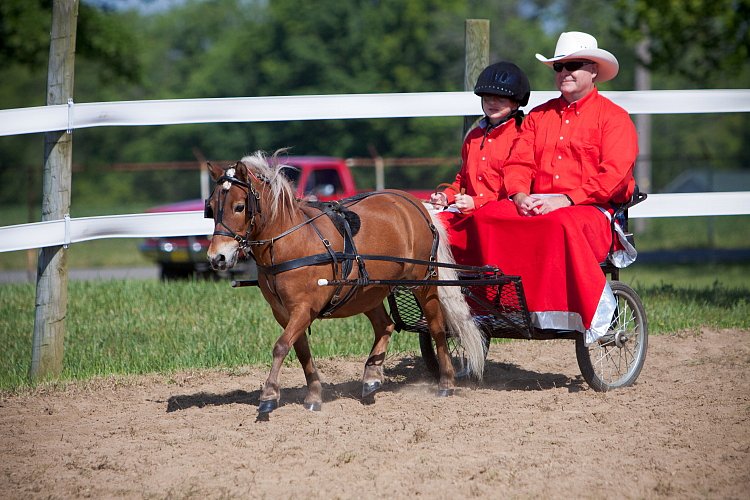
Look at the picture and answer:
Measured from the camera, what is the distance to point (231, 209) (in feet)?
18.1

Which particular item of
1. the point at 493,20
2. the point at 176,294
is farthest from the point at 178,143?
the point at 176,294

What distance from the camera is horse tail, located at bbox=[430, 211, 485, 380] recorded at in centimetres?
663

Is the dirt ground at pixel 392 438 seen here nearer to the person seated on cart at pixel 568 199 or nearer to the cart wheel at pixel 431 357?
the cart wheel at pixel 431 357

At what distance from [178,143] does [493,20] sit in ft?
50.1

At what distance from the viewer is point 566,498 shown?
14.4 ft

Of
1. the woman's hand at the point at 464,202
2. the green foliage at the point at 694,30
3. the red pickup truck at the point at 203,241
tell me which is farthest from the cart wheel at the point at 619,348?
the green foliage at the point at 694,30

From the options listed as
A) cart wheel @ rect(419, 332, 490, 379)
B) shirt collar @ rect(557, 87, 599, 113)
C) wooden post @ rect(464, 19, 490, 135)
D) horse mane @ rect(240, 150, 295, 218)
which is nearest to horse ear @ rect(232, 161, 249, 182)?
horse mane @ rect(240, 150, 295, 218)

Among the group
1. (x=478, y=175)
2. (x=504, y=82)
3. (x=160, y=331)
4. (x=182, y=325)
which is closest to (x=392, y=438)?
(x=478, y=175)

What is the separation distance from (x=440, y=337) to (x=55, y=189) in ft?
9.83

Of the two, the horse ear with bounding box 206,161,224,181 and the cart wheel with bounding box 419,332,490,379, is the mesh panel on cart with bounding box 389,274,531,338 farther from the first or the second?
the horse ear with bounding box 206,161,224,181

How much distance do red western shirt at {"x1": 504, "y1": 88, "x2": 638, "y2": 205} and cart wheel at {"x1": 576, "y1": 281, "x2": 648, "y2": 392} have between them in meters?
0.74

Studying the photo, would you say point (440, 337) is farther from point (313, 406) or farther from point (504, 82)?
point (504, 82)

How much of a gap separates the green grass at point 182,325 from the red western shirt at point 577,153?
2358 mm

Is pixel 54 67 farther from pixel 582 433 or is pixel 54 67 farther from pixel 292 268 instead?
pixel 582 433
